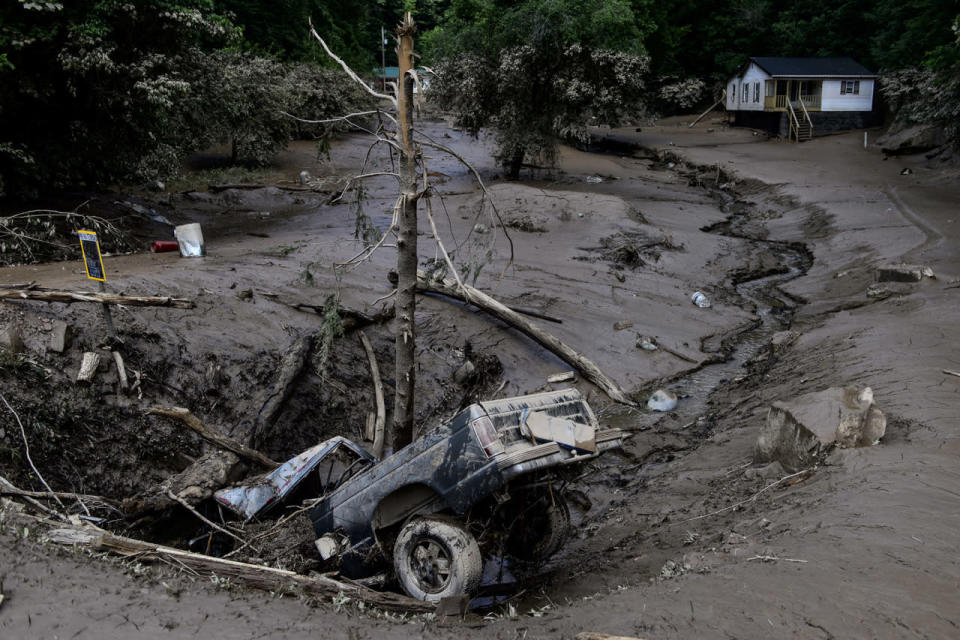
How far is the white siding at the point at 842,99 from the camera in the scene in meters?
41.5

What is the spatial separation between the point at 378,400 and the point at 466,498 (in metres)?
4.69

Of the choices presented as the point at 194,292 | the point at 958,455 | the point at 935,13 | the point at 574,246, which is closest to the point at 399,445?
→ the point at 194,292

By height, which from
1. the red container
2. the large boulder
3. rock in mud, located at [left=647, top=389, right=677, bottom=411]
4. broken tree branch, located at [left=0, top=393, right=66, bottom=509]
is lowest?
rock in mud, located at [left=647, top=389, right=677, bottom=411]

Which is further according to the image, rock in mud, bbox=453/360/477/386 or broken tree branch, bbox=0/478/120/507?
rock in mud, bbox=453/360/477/386

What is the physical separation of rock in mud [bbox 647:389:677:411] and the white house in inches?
1389

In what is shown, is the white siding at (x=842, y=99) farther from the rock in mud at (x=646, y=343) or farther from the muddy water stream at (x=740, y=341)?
the rock in mud at (x=646, y=343)

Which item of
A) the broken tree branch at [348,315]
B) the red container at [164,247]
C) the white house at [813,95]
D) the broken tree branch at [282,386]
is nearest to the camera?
the broken tree branch at [282,386]

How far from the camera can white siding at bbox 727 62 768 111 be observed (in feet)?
142

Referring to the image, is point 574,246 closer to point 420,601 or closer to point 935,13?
point 420,601

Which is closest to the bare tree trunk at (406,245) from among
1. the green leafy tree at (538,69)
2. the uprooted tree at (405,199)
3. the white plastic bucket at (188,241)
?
the uprooted tree at (405,199)

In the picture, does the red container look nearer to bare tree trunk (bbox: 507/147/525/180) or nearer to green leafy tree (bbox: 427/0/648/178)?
green leafy tree (bbox: 427/0/648/178)

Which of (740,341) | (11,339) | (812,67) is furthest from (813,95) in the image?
→ (11,339)

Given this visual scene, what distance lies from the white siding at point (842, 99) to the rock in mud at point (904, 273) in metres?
32.7

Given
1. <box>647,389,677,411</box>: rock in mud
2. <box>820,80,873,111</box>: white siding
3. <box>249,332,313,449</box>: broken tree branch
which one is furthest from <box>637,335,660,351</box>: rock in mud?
<box>820,80,873,111</box>: white siding
